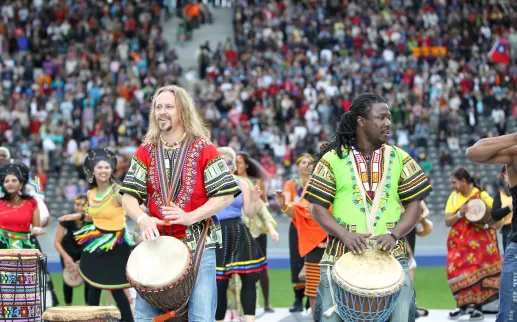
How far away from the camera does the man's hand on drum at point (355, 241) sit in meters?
5.51

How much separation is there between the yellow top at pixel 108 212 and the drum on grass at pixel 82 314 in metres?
2.29

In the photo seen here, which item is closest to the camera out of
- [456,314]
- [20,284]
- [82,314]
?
[82,314]

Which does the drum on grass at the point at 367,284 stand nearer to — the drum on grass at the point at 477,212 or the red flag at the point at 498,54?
the drum on grass at the point at 477,212

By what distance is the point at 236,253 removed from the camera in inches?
351

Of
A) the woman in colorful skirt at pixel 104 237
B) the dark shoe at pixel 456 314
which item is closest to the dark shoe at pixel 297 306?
the dark shoe at pixel 456 314

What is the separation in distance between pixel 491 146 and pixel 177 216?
1.99m

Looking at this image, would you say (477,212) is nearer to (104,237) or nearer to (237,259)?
(237,259)

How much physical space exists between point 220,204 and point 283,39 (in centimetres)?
2570

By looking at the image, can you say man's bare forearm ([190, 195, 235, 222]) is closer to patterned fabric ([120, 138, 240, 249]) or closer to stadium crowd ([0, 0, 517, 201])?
patterned fabric ([120, 138, 240, 249])

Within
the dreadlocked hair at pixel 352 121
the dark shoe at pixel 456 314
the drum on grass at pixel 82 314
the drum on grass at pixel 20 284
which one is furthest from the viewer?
the dark shoe at pixel 456 314

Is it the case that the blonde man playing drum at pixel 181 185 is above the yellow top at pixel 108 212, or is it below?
above

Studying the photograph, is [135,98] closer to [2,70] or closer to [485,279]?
[2,70]

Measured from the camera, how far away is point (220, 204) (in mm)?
5770

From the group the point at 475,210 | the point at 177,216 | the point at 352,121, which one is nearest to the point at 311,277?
the point at 475,210
